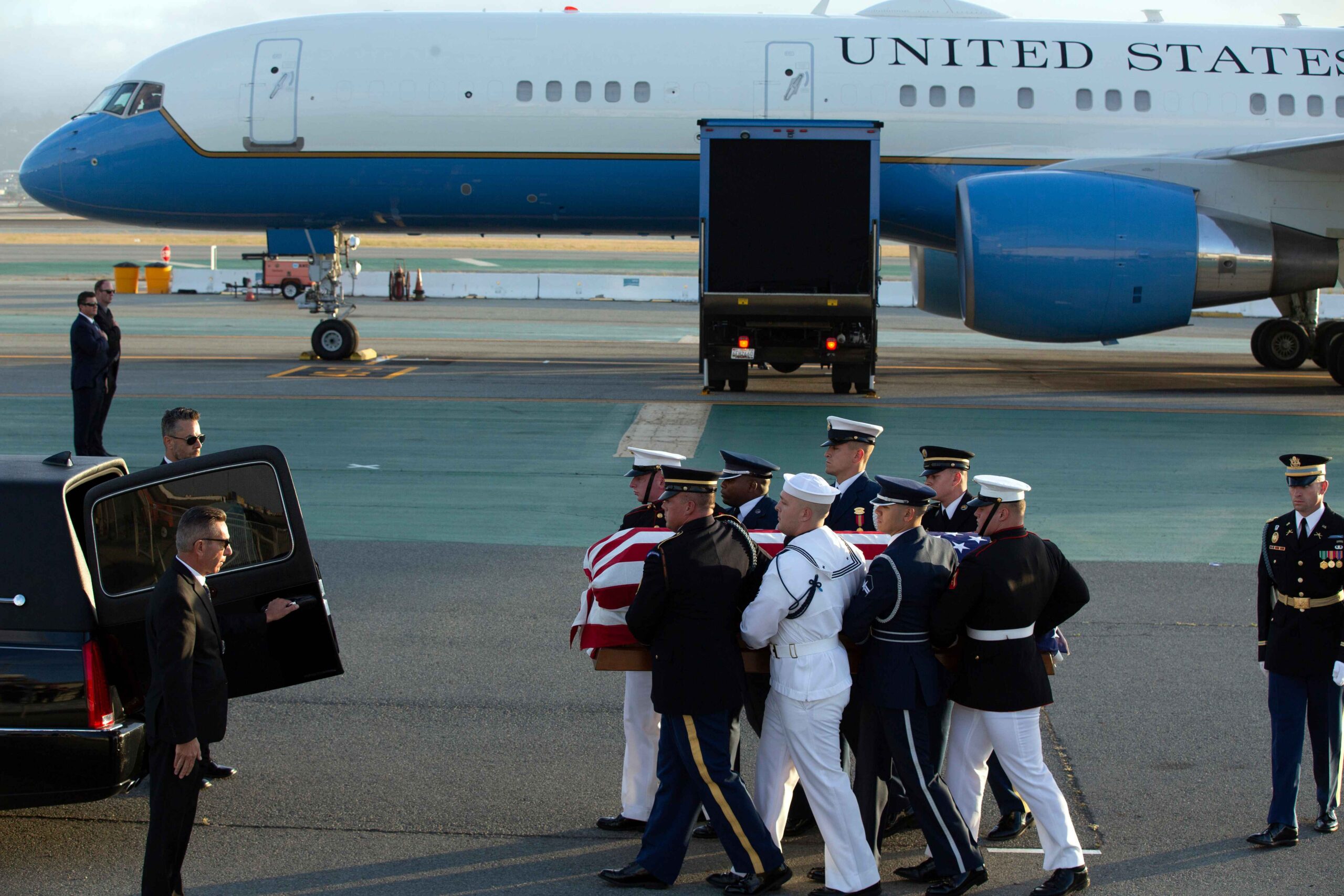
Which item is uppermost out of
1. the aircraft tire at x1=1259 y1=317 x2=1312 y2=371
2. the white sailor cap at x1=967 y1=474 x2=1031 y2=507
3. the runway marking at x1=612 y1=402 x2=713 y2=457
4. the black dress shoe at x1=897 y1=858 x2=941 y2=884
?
the white sailor cap at x1=967 y1=474 x2=1031 y2=507

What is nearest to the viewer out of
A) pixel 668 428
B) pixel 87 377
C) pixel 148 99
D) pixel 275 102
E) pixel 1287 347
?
pixel 87 377

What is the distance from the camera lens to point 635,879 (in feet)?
15.8

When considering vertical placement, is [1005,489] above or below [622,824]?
above

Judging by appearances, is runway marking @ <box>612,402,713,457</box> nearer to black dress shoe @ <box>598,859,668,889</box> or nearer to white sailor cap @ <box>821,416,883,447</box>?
white sailor cap @ <box>821,416,883,447</box>

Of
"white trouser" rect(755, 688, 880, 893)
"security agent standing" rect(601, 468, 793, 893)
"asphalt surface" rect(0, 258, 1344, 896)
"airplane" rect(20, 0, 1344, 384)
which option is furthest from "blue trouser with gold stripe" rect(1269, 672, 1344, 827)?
"airplane" rect(20, 0, 1344, 384)

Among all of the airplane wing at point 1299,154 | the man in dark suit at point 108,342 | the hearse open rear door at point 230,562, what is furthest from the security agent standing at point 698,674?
the airplane wing at point 1299,154

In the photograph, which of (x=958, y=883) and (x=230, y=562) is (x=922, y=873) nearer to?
(x=958, y=883)

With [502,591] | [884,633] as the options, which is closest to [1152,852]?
[884,633]

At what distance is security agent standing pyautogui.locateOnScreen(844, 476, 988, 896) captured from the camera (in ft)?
15.6

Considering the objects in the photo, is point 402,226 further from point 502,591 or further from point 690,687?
point 690,687

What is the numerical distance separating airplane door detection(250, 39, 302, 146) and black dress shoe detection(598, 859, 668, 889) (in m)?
15.5

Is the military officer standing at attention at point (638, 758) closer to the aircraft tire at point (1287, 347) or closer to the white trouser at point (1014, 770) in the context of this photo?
the white trouser at point (1014, 770)

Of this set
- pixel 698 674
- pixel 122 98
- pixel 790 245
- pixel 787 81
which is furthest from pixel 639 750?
pixel 122 98

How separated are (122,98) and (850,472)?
16.4 metres
